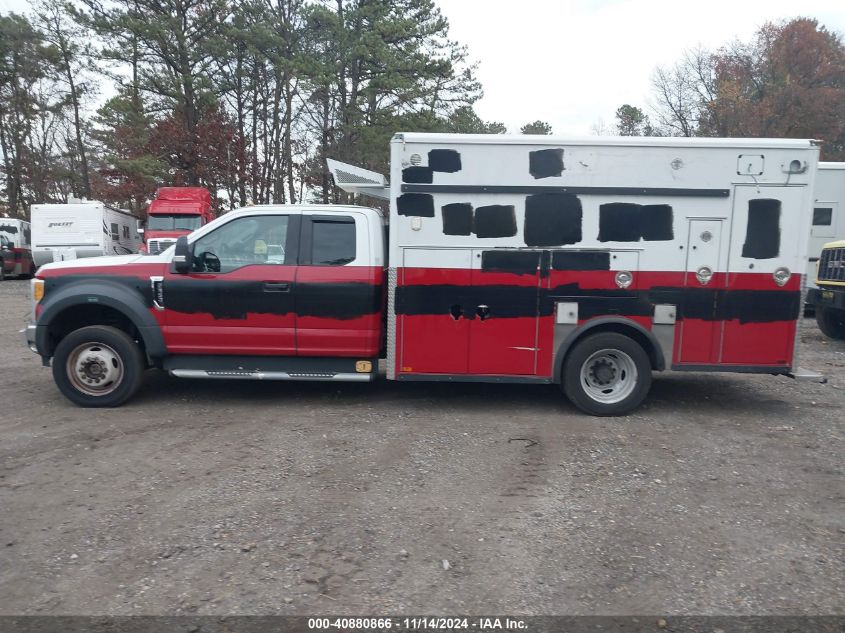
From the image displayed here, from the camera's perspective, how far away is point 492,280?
6.46 meters

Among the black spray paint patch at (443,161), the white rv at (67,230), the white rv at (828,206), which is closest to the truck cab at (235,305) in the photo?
the black spray paint patch at (443,161)

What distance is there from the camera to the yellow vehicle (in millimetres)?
10820

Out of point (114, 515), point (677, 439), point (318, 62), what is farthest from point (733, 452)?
point (318, 62)

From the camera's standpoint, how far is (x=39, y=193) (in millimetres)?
37500

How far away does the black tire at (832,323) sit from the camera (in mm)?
11820

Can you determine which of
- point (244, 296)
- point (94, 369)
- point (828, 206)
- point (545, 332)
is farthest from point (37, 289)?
point (828, 206)

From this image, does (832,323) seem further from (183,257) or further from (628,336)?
(183,257)

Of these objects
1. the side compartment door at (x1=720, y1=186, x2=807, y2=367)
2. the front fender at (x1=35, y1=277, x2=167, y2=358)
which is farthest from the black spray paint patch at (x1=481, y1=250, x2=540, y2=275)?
the front fender at (x1=35, y1=277, x2=167, y2=358)

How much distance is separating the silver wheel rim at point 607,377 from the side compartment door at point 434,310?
4.13 ft

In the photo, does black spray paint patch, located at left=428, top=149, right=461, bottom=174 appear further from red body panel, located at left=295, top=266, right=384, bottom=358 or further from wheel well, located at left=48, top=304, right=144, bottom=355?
wheel well, located at left=48, top=304, right=144, bottom=355

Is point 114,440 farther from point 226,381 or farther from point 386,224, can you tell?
point 386,224

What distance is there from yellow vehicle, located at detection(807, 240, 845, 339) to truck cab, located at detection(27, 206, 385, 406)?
8.34 metres

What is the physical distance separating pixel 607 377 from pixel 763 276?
5.78 ft

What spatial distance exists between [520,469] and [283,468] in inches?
72.2
